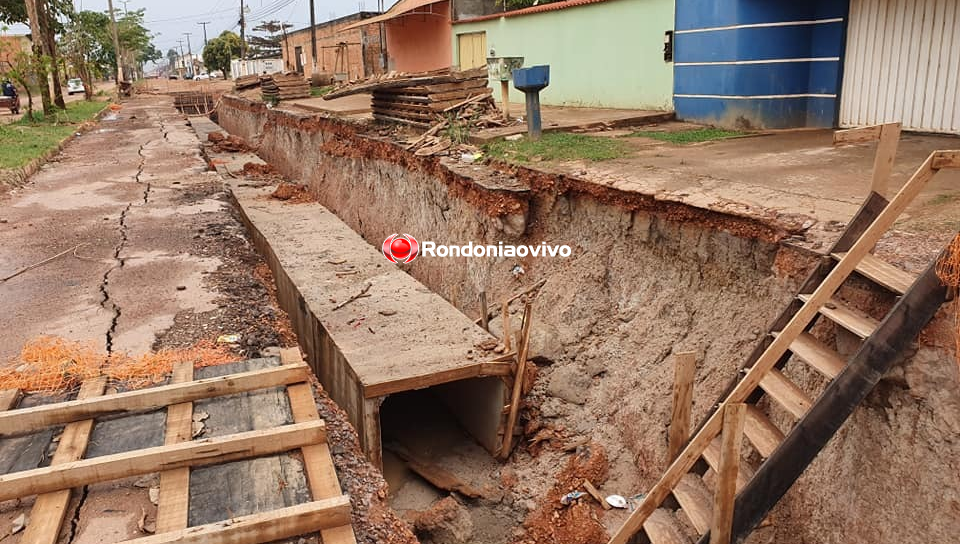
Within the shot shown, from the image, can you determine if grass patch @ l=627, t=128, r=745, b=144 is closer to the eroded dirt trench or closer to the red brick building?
the eroded dirt trench

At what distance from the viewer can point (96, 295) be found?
17.7 ft

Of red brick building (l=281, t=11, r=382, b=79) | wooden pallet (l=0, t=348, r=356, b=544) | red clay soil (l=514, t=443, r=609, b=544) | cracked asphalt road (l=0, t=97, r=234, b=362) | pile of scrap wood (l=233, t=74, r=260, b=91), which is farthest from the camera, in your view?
red brick building (l=281, t=11, r=382, b=79)

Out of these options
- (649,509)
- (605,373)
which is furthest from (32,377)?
(605,373)

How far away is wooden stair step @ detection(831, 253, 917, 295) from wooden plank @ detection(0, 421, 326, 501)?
116 inches

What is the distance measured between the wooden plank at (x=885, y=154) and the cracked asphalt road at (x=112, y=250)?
4.37 meters

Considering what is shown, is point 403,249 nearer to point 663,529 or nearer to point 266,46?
point 663,529

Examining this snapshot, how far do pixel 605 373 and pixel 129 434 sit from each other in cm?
411

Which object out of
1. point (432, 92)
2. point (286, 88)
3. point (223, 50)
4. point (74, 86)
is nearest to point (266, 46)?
point (223, 50)

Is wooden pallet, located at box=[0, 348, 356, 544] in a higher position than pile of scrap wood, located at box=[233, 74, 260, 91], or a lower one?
lower

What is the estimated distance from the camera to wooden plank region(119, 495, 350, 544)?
246cm

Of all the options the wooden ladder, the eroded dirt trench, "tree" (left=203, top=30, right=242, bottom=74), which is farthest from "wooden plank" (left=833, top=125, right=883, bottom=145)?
"tree" (left=203, top=30, right=242, bottom=74)

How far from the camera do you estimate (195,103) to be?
35.8 m

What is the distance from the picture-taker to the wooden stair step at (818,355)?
3.51 metres

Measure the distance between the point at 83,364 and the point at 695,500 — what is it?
11.9 ft
